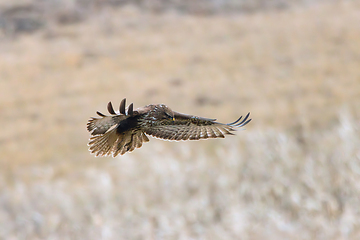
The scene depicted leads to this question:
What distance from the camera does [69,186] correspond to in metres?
13.7

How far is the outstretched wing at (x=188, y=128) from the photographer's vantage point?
1.08 metres

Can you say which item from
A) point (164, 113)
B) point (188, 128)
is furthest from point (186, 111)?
point (164, 113)

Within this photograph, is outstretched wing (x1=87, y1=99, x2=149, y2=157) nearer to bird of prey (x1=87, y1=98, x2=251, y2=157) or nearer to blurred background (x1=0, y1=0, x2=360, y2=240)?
bird of prey (x1=87, y1=98, x2=251, y2=157)

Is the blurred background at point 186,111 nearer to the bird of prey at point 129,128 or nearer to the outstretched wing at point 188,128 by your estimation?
the outstretched wing at point 188,128

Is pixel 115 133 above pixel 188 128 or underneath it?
underneath

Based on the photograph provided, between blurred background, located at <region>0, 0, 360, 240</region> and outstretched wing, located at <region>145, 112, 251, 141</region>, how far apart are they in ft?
23.5

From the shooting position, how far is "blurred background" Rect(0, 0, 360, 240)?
28.8 ft

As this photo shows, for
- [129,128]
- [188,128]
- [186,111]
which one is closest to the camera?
[129,128]

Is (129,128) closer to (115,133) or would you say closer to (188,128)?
(115,133)

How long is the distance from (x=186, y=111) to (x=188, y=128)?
52.0ft

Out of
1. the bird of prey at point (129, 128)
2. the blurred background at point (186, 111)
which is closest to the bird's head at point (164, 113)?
the bird of prey at point (129, 128)

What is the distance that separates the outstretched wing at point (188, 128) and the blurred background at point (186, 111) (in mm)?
7160

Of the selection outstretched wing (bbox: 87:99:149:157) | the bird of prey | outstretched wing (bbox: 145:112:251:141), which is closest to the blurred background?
outstretched wing (bbox: 145:112:251:141)

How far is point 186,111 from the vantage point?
17.2 meters
